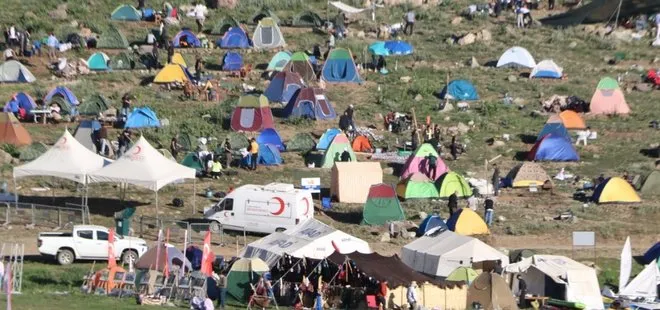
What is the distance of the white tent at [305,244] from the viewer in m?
46.6

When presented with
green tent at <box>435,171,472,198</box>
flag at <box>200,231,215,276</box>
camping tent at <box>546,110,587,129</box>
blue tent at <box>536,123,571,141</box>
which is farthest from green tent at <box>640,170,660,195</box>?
flag at <box>200,231,215,276</box>

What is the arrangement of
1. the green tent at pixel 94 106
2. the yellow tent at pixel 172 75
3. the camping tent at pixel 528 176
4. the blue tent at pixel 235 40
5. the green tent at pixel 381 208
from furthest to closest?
the blue tent at pixel 235 40
the yellow tent at pixel 172 75
the green tent at pixel 94 106
the camping tent at pixel 528 176
the green tent at pixel 381 208

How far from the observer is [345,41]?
81.4 metres

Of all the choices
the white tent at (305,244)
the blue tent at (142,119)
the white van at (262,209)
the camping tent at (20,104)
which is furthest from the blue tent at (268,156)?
the white tent at (305,244)

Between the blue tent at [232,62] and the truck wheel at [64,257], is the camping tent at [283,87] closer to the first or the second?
the blue tent at [232,62]

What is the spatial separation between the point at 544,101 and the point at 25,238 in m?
27.5

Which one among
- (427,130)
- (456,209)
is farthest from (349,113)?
(456,209)

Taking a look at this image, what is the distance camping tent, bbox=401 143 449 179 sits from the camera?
59.5 meters

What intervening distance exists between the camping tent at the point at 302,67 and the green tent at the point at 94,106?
891cm

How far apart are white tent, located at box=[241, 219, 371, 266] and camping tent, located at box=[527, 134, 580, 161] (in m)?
16.3

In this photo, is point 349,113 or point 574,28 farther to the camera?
point 574,28

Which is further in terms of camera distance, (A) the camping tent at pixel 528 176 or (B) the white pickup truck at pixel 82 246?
(A) the camping tent at pixel 528 176

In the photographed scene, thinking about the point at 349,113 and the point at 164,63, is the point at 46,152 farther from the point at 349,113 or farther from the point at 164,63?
the point at 164,63

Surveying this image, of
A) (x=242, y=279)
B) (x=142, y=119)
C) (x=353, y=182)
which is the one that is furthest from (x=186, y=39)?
(x=242, y=279)
